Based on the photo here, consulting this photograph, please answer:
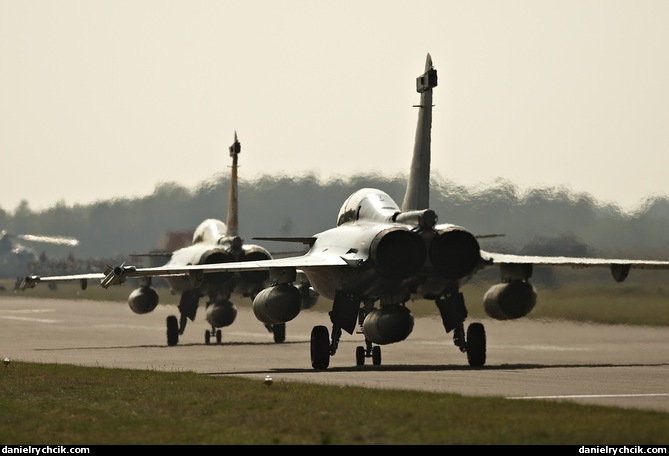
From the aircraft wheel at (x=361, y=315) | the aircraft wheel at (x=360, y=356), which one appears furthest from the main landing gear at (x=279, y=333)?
the aircraft wheel at (x=360, y=356)

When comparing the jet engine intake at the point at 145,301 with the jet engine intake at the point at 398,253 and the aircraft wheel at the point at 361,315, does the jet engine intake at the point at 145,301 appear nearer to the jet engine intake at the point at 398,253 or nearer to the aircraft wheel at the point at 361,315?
the aircraft wheel at the point at 361,315

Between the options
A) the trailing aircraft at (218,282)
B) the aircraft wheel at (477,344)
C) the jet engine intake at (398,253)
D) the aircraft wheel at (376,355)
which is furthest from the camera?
Answer: the trailing aircraft at (218,282)

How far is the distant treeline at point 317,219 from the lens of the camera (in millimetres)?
45312

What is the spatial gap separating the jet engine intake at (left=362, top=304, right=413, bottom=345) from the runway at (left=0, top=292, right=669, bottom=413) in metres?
0.69

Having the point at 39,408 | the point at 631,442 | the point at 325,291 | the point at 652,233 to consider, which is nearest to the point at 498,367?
the point at 325,291

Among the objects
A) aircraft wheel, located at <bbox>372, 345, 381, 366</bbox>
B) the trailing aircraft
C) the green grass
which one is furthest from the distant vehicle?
the green grass

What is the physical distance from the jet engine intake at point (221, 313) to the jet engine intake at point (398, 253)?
14.7m

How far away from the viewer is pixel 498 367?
87.6ft

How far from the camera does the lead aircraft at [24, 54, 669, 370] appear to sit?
26094mm

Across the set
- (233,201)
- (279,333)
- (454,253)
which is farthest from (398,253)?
(233,201)

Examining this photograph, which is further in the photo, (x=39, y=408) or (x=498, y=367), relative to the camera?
(x=498, y=367)

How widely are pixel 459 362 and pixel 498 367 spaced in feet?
8.41

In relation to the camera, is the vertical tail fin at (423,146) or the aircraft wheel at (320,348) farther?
the vertical tail fin at (423,146)

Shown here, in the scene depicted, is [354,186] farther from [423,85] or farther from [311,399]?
[311,399]
